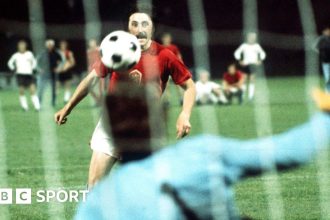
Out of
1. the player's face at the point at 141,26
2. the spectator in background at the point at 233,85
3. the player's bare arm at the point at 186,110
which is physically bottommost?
the player's bare arm at the point at 186,110

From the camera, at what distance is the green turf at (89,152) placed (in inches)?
283

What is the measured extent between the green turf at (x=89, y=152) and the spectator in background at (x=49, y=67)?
715mm

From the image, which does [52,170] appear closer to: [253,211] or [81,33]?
[253,211]

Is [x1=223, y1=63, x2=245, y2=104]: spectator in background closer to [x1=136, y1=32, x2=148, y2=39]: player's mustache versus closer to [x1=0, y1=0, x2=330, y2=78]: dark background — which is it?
[x1=0, y1=0, x2=330, y2=78]: dark background

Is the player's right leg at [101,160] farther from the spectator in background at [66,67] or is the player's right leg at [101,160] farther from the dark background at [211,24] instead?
the dark background at [211,24]

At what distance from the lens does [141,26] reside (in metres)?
6.14

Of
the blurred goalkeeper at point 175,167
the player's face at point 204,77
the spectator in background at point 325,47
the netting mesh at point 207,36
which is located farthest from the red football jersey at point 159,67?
the netting mesh at point 207,36

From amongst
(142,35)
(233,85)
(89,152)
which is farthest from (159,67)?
(233,85)

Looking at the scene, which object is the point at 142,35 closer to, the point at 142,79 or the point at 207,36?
the point at 142,79

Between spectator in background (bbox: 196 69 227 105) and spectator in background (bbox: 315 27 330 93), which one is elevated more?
spectator in background (bbox: 315 27 330 93)

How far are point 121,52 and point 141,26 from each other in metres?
1.01

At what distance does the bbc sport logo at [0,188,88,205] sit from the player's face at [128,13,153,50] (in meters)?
1.74

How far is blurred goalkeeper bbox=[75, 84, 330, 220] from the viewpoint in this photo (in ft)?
8.59

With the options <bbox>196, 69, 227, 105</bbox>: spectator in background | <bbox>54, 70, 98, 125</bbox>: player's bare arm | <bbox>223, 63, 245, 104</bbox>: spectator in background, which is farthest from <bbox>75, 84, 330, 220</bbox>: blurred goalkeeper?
<bbox>223, 63, 245, 104</bbox>: spectator in background
